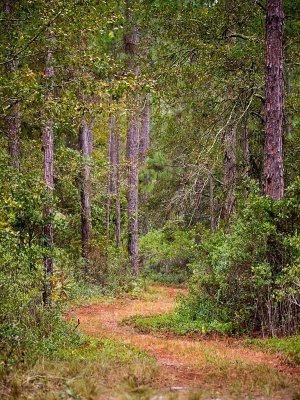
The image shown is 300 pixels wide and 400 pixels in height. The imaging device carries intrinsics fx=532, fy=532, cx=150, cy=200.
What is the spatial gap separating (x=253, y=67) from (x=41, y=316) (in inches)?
336

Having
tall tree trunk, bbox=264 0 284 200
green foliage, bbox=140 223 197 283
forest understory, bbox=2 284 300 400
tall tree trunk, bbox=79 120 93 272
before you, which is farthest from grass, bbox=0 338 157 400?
green foliage, bbox=140 223 197 283

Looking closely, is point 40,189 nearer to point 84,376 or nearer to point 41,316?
point 41,316

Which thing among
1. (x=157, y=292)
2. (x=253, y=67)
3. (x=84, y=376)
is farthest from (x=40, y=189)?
(x=157, y=292)

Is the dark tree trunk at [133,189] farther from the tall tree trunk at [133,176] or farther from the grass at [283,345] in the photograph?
the grass at [283,345]

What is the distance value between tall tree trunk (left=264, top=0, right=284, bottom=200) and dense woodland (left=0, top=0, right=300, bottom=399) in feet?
0.07

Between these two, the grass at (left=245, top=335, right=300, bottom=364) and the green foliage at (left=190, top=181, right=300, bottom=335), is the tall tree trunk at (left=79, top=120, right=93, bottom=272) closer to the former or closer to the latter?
the green foliage at (left=190, top=181, right=300, bottom=335)

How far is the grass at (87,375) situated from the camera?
21.1 feet

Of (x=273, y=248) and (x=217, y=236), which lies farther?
(x=217, y=236)

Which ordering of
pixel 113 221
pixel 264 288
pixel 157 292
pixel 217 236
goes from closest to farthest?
1. pixel 264 288
2. pixel 217 236
3. pixel 157 292
4. pixel 113 221

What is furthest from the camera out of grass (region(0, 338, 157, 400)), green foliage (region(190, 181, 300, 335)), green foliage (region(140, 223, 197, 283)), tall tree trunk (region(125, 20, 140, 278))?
green foliage (region(140, 223, 197, 283))

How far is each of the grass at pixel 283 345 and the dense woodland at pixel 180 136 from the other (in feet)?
1.86

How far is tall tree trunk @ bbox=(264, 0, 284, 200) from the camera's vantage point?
1161cm

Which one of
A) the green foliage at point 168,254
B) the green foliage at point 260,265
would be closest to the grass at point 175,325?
the green foliage at point 260,265

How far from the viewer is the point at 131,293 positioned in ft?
64.9
